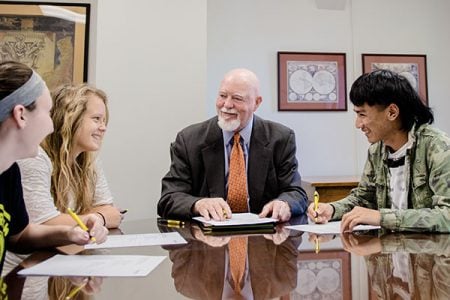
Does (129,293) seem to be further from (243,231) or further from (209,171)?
(209,171)

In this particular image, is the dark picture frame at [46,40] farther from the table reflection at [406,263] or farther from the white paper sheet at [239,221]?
the table reflection at [406,263]

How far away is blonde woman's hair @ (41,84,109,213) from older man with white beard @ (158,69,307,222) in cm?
→ 35

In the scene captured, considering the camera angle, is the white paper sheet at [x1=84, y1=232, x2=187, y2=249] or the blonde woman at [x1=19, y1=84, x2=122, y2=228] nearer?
the white paper sheet at [x1=84, y1=232, x2=187, y2=249]

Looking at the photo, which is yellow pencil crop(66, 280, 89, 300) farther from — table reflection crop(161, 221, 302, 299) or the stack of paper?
the stack of paper

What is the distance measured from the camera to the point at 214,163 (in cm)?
182

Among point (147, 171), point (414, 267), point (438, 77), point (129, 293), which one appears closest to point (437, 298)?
point (414, 267)

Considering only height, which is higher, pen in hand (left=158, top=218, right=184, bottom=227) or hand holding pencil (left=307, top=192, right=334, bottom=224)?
hand holding pencil (left=307, top=192, right=334, bottom=224)

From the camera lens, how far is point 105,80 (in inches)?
93.7

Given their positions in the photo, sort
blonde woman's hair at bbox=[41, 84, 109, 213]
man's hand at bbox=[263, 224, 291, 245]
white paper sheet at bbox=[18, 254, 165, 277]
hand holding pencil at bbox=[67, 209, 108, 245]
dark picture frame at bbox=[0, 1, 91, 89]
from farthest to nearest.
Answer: dark picture frame at bbox=[0, 1, 91, 89] → blonde woman's hair at bbox=[41, 84, 109, 213] → man's hand at bbox=[263, 224, 291, 245] → hand holding pencil at bbox=[67, 209, 108, 245] → white paper sheet at bbox=[18, 254, 165, 277]

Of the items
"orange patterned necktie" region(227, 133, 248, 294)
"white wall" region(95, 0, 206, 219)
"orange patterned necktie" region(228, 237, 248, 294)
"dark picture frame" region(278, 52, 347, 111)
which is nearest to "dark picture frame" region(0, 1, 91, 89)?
"white wall" region(95, 0, 206, 219)

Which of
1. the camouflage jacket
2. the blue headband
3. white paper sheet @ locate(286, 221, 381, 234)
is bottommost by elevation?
white paper sheet @ locate(286, 221, 381, 234)

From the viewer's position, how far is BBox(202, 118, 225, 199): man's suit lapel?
1.80m

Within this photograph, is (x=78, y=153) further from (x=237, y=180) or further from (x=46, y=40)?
(x=46, y=40)

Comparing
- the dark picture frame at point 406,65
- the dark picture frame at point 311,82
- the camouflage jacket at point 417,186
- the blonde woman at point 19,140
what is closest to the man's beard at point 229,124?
→ the camouflage jacket at point 417,186
